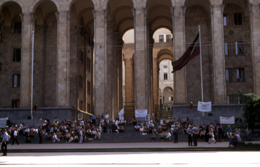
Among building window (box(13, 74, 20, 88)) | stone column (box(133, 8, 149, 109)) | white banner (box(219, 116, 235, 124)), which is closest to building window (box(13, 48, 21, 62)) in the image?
building window (box(13, 74, 20, 88))

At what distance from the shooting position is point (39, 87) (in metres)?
50.7

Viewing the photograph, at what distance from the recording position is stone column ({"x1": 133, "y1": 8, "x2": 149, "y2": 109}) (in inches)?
1757

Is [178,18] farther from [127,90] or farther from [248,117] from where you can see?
[127,90]

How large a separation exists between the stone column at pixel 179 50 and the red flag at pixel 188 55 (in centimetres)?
266

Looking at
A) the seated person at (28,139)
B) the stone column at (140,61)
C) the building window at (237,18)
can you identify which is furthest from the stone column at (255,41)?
the seated person at (28,139)

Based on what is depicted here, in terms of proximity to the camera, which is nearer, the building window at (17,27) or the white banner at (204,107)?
the white banner at (204,107)

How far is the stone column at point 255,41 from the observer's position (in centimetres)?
4300

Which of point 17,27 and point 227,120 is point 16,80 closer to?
point 17,27

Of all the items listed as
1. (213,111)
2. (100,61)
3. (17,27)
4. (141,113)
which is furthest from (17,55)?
(213,111)

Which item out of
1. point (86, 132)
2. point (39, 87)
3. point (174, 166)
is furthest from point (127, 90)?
point (174, 166)

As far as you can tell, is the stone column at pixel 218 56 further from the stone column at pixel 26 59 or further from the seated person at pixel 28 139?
the stone column at pixel 26 59

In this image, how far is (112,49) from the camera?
167 feet

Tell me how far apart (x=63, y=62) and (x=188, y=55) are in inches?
612

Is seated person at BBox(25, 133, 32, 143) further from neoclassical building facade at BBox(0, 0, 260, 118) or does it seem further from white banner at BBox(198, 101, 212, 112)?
white banner at BBox(198, 101, 212, 112)
